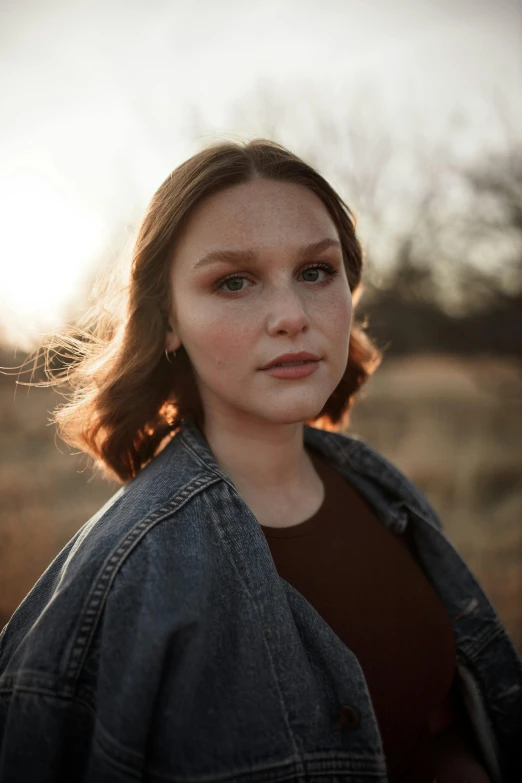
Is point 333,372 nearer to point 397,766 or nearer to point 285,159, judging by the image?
point 285,159

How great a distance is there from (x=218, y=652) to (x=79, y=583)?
359mm

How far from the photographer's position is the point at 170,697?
120 centimetres

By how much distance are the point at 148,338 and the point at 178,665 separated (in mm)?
990

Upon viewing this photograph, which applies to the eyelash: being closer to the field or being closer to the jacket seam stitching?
the jacket seam stitching

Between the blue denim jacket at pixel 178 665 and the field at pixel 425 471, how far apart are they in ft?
2.12

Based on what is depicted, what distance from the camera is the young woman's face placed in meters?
1.54

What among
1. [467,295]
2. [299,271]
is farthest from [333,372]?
[467,295]

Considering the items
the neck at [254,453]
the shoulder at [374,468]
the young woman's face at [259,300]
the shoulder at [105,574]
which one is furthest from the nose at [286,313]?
the shoulder at [374,468]

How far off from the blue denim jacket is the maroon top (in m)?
0.14

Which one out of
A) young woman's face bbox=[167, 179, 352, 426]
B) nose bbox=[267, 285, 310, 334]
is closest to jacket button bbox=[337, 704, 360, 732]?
young woman's face bbox=[167, 179, 352, 426]

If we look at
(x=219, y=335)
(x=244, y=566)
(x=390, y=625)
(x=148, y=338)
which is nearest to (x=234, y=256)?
(x=219, y=335)

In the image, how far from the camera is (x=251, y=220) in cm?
156

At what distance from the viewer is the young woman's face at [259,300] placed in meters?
1.54

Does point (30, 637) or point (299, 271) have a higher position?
point (299, 271)
